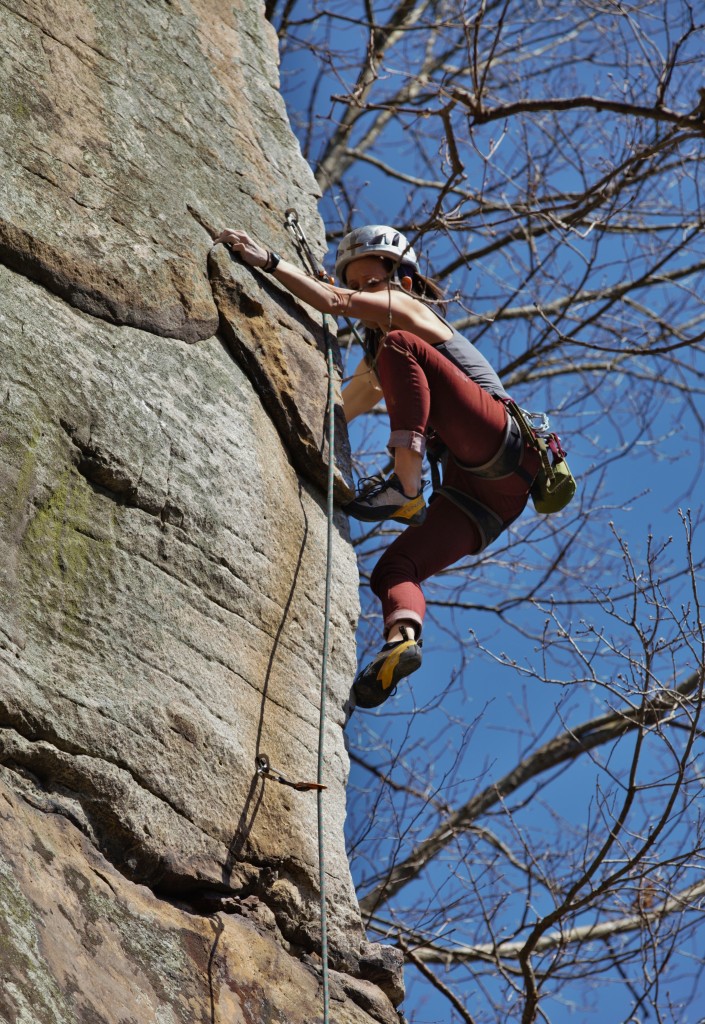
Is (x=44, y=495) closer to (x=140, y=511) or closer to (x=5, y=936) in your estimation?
(x=140, y=511)

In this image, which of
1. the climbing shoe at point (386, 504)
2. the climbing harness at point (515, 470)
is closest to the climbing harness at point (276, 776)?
the climbing shoe at point (386, 504)

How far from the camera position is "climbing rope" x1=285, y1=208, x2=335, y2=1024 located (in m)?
3.20

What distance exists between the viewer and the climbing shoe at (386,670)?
150 inches

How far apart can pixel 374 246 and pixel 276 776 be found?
2.17 metres

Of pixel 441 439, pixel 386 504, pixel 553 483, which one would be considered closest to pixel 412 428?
pixel 386 504

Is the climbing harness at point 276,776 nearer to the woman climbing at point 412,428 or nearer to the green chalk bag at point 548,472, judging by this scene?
the woman climbing at point 412,428

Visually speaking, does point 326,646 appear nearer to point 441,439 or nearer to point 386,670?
point 386,670

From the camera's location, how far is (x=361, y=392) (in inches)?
190

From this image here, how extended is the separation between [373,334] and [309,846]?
2.05 meters

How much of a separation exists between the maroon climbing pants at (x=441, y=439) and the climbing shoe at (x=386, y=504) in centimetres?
16

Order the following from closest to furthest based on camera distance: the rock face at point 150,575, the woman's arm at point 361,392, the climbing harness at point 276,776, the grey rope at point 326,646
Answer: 1. the rock face at point 150,575
2. the grey rope at point 326,646
3. the climbing harness at point 276,776
4. the woman's arm at point 361,392

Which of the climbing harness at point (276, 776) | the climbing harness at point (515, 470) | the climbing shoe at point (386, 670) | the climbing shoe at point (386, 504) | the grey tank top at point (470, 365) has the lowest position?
the climbing harness at point (276, 776)

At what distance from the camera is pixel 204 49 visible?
4.71 m

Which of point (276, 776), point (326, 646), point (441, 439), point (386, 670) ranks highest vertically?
point (441, 439)
